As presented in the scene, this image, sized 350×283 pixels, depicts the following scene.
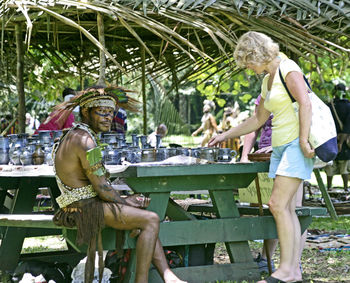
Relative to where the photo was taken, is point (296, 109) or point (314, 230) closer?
point (296, 109)

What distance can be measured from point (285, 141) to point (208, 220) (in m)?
0.77

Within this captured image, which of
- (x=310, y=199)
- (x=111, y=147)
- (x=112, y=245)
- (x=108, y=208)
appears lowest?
(x=310, y=199)

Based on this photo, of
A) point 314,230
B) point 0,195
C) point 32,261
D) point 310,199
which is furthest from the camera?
point 310,199

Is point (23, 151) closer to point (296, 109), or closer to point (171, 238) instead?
point (171, 238)

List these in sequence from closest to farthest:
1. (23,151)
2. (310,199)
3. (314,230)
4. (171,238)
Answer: (171,238)
(23,151)
(314,230)
(310,199)

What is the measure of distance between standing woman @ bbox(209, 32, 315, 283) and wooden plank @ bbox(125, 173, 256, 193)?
28 cm

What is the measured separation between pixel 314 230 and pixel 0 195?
135 inches

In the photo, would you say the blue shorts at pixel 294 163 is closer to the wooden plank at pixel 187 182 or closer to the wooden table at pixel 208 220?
the wooden table at pixel 208 220

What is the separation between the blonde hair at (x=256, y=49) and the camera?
416 centimetres

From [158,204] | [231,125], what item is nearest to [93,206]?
[158,204]

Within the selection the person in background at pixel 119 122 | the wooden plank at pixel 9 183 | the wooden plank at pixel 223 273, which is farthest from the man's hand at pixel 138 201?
the person in background at pixel 119 122

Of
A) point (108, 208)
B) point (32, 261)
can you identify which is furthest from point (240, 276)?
point (32, 261)

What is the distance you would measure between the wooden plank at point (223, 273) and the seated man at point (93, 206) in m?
0.45

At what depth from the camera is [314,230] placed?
23.1 feet
